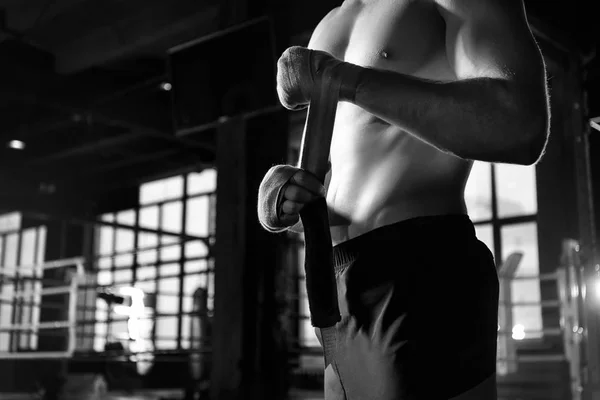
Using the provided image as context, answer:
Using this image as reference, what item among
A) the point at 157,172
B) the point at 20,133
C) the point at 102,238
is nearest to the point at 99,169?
the point at 157,172

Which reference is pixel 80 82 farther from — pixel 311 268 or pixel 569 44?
pixel 311 268

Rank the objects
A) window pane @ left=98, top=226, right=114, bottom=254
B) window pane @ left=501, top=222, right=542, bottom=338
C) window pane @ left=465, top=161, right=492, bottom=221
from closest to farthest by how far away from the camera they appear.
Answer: window pane @ left=501, top=222, right=542, bottom=338, window pane @ left=465, top=161, right=492, bottom=221, window pane @ left=98, top=226, right=114, bottom=254

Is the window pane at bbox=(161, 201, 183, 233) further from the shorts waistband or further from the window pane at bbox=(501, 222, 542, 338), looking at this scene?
the shorts waistband

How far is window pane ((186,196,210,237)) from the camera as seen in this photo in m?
11.1

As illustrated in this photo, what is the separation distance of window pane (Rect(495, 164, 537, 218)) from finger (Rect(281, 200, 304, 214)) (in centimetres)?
716

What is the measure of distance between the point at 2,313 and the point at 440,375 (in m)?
13.0

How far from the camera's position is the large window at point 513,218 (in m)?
7.46

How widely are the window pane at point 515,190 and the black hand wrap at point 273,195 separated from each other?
7.11 meters

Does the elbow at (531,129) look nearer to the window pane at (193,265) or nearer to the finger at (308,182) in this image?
the finger at (308,182)

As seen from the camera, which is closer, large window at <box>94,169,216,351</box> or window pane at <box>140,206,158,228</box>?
large window at <box>94,169,216,351</box>

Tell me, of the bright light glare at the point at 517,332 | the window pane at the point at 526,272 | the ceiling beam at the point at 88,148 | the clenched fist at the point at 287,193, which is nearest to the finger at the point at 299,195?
the clenched fist at the point at 287,193

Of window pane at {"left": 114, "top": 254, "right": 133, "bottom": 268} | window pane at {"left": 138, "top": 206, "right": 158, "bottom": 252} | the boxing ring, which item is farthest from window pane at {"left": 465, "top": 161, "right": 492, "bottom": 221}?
window pane at {"left": 114, "top": 254, "right": 133, "bottom": 268}

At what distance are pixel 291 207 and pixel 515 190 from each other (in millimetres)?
7479

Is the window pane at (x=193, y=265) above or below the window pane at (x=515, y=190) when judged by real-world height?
below
